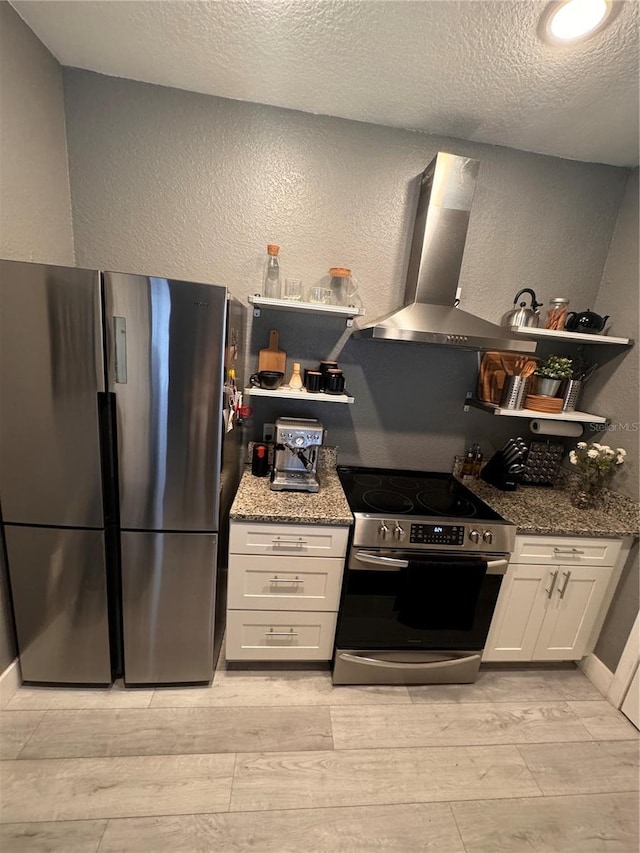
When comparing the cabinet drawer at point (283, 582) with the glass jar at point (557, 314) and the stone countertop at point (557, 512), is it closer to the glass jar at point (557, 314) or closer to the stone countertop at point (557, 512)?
the stone countertop at point (557, 512)

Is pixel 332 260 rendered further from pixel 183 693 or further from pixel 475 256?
pixel 183 693

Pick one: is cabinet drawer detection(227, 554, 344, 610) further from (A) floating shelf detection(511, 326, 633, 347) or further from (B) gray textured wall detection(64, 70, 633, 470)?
(A) floating shelf detection(511, 326, 633, 347)

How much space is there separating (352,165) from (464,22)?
0.69m

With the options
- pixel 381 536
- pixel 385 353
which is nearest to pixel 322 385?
pixel 385 353

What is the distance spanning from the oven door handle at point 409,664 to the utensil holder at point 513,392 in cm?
134

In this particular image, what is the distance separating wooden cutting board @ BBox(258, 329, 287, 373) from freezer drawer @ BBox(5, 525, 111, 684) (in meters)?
1.12

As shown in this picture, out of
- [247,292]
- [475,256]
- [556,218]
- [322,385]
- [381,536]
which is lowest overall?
[381,536]

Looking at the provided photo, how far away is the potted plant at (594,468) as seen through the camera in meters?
1.78

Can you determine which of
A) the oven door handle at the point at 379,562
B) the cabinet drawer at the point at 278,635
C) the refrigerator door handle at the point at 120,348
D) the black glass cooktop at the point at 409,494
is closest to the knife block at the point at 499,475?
the black glass cooktop at the point at 409,494

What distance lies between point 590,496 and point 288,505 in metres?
1.67

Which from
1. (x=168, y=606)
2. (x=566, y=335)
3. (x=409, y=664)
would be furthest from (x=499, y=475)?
(x=168, y=606)

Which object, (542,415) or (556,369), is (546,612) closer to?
(542,415)

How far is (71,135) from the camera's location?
1.67m

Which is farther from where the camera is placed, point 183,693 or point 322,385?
point 322,385
